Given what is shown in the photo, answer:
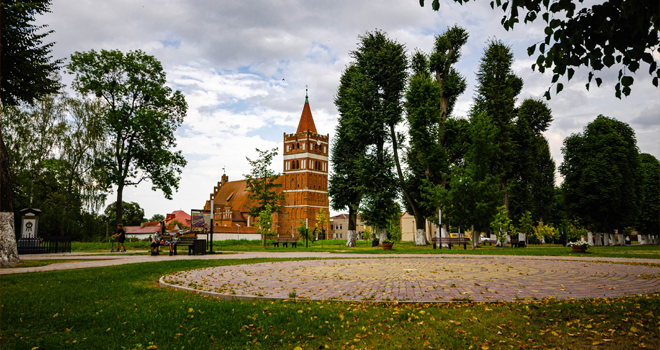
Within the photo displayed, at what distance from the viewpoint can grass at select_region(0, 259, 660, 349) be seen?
461cm

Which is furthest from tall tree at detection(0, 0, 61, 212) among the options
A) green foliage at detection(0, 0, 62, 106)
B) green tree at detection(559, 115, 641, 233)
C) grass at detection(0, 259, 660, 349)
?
green tree at detection(559, 115, 641, 233)

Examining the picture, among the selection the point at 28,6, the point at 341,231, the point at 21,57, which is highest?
the point at 28,6

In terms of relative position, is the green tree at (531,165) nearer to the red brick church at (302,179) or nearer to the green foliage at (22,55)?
the green foliage at (22,55)

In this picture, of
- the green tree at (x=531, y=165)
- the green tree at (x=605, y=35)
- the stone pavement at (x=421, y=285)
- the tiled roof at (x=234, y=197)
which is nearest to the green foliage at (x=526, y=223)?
the green tree at (x=531, y=165)

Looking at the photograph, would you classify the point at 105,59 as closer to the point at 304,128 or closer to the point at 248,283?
the point at 248,283

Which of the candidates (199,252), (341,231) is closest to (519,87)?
(199,252)

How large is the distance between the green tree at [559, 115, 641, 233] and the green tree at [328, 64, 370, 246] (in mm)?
20649

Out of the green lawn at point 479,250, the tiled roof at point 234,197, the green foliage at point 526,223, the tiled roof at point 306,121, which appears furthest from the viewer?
the tiled roof at point 234,197

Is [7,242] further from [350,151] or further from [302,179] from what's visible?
[302,179]

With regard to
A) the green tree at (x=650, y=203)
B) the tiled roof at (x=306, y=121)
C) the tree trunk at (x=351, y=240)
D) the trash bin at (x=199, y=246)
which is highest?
the tiled roof at (x=306, y=121)

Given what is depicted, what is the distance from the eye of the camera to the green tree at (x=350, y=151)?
108ft

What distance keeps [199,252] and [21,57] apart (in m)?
11.3

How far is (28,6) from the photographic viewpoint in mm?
14883

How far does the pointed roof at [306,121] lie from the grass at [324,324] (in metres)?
81.4
